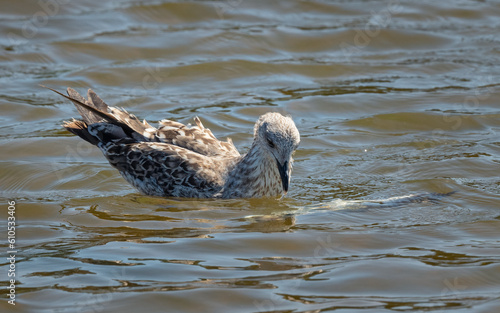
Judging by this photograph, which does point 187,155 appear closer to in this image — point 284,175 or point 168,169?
point 168,169

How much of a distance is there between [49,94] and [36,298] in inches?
277

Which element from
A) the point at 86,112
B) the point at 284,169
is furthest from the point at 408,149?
the point at 86,112

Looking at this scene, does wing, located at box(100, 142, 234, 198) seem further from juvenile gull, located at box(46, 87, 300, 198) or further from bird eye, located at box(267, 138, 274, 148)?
bird eye, located at box(267, 138, 274, 148)

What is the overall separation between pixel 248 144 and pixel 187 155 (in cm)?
220

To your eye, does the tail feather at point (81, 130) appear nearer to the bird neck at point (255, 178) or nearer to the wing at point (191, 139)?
the wing at point (191, 139)

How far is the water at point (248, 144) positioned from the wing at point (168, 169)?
0.20 m

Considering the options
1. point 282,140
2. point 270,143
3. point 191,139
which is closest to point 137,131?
point 191,139

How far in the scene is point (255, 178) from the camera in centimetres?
834

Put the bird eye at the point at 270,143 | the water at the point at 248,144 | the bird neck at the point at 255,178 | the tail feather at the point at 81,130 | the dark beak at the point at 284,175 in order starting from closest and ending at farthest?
the water at the point at 248,144
the dark beak at the point at 284,175
the bird eye at the point at 270,143
the bird neck at the point at 255,178
the tail feather at the point at 81,130

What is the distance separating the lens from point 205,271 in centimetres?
630

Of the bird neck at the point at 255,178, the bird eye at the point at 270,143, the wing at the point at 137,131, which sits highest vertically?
the wing at the point at 137,131

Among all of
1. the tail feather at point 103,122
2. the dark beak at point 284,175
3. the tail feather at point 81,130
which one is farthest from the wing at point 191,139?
the dark beak at point 284,175

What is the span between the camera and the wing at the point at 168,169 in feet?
27.7

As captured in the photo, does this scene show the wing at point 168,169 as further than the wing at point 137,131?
No
